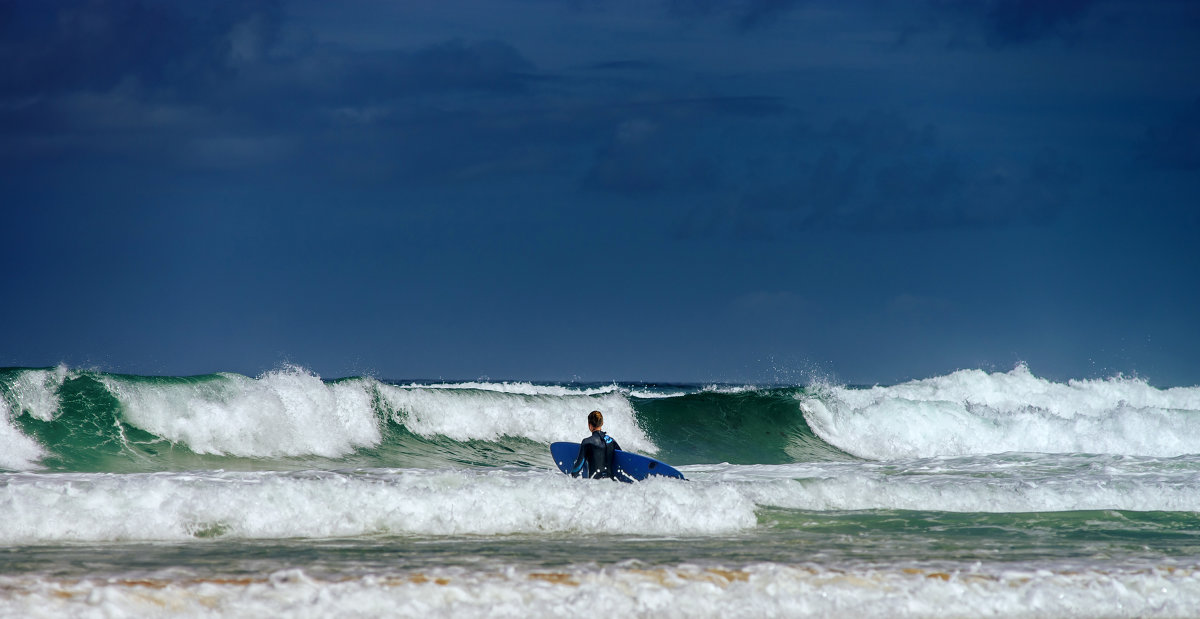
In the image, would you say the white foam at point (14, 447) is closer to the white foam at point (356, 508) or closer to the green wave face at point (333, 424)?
the green wave face at point (333, 424)

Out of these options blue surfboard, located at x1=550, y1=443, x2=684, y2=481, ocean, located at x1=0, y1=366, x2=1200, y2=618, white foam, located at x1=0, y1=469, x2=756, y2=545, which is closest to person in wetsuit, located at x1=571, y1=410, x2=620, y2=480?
blue surfboard, located at x1=550, y1=443, x2=684, y2=481

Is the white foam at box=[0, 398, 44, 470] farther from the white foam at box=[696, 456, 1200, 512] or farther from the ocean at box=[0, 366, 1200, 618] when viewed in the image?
the white foam at box=[696, 456, 1200, 512]

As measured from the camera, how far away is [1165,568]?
682 cm

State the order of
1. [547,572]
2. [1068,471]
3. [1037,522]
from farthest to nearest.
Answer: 1. [1068,471]
2. [1037,522]
3. [547,572]

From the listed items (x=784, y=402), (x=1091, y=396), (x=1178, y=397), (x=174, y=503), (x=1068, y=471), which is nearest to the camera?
(x=174, y=503)

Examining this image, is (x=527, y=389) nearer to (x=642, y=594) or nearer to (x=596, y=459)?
(x=596, y=459)

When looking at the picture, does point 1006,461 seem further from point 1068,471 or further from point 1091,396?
point 1091,396

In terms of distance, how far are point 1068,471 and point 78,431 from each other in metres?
14.6

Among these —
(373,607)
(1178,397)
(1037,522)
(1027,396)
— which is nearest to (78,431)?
(373,607)

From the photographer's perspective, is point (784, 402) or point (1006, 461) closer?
point (1006, 461)

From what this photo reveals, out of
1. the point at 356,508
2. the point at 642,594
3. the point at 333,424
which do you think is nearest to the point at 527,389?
the point at 333,424

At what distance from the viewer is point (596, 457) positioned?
10.5m

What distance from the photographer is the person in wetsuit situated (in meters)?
10.5

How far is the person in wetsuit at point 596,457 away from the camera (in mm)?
10477
